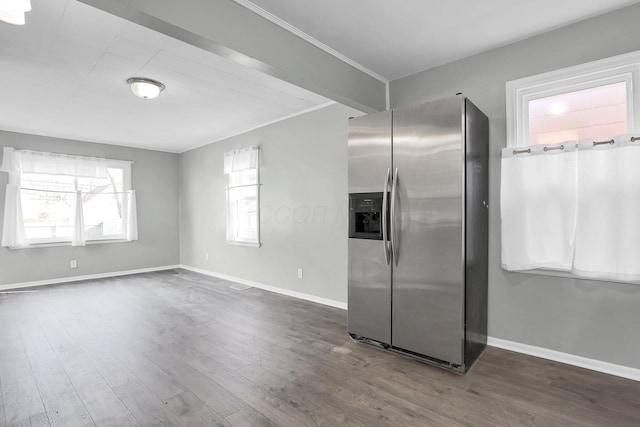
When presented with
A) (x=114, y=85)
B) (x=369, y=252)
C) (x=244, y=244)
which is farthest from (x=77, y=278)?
(x=369, y=252)

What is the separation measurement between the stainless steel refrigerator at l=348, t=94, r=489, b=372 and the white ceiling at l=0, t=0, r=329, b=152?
144 centimetres

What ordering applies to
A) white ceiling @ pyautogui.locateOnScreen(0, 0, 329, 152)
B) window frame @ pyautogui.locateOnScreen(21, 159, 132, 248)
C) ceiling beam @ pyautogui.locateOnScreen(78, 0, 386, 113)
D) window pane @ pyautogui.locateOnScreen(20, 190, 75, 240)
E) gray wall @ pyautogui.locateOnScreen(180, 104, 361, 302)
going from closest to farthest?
1. ceiling beam @ pyautogui.locateOnScreen(78, 0, 386, 113)
2. white ceiling @ pyautogui.locateOnScreen(0, 0, 329, 152)
3. gray wall @ pyautogui.locateOnScreen(180, 104, 361, 302)
4. window pane @ pyautogui.locateOnScreen(20, 190, 75, 240)
5. window frame @ pyautogui.locateOnScreen(21, 159, 132, 248)

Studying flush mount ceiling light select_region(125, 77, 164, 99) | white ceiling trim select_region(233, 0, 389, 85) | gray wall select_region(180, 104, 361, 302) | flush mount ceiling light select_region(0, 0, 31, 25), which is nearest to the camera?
flush mount ceiling light select_region(0, 0, 31, 25)

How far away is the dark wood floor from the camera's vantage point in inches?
72.3

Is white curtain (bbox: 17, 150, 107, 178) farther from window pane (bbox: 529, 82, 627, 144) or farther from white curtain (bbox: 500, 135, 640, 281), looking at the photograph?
window pane (bbox: 529, 82, 627, 144)

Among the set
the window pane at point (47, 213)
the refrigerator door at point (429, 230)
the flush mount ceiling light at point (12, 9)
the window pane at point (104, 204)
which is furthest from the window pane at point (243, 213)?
the flush mount ceiling light at point (12, 9)

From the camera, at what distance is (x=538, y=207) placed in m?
2.48

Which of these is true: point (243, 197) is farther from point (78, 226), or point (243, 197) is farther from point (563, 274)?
point (563, 274)

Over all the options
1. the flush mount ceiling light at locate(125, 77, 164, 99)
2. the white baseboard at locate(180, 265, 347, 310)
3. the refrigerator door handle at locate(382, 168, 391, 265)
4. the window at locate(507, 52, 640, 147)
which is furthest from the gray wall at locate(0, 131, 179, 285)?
the window at locate(507, 52, 640, 147)

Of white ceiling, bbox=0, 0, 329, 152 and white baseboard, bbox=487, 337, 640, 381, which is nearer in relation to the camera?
white baseboard, bbox=487, 337, 640, 381

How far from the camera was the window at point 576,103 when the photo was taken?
7.20ft

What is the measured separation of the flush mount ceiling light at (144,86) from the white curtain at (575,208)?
3.25 metres

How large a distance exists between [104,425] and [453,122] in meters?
2.81

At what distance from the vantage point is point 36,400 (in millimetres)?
2025
